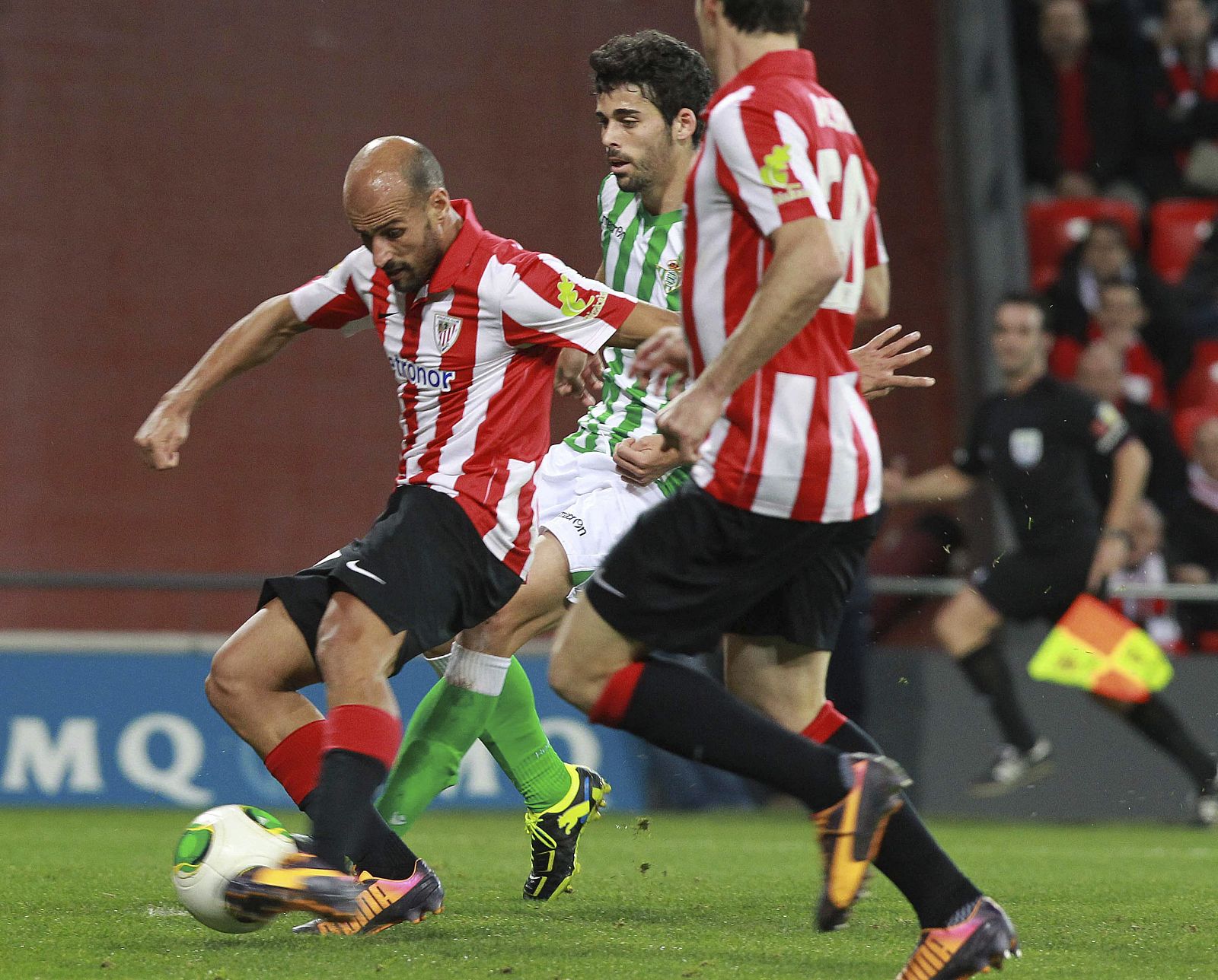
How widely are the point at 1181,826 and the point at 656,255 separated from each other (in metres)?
4.48

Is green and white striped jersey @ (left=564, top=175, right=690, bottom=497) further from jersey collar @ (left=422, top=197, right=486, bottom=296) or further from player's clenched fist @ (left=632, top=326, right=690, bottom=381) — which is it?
player's clenched fist @ (left=632, top=326, right=690, bottom=381)

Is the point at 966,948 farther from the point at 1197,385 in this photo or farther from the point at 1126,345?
the point at 1197,385

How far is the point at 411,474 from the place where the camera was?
4.20 m

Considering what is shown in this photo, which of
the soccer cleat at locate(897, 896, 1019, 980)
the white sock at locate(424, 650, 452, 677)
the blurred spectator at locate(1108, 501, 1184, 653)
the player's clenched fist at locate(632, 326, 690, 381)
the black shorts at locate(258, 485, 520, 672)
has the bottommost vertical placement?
the blurred spectator at locate(1108, 501, 1184, 653)

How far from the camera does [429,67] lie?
1053 cm

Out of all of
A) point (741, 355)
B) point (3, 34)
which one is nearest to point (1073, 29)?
point (3, 34)

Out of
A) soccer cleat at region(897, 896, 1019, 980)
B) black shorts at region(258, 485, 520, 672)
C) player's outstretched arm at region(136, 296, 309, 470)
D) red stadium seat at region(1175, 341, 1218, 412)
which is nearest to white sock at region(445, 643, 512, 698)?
black shorts at region(258, 485, 520, 672)

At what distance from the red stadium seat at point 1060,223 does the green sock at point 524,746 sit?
711cm

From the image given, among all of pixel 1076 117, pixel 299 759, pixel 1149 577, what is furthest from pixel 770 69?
pixel 1076 117

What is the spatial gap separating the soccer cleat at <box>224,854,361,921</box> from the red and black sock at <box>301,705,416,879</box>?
112mm

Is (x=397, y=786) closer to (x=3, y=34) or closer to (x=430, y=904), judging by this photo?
(x=430, y=904)

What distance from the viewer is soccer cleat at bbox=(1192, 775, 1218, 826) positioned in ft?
25.7

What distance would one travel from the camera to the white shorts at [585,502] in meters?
4.64

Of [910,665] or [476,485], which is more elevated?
[476,485]
